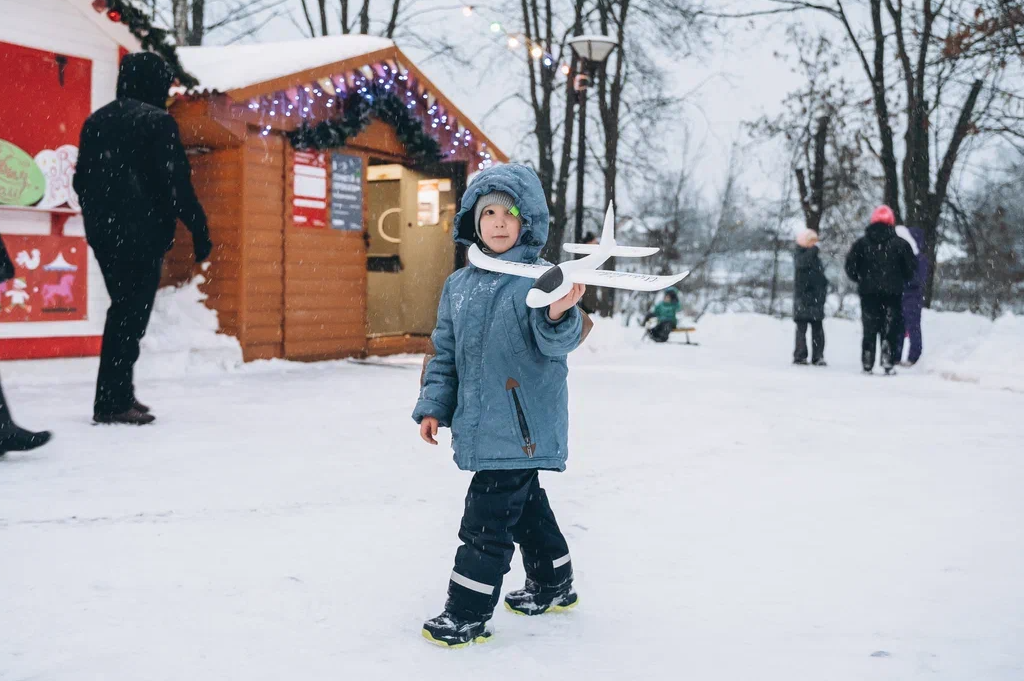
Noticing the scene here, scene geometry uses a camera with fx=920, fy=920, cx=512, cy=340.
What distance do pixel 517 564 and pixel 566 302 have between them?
1328mm

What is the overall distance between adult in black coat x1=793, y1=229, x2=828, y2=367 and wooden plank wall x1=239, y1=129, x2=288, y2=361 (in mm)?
6157

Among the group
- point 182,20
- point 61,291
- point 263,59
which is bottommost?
point 61,291

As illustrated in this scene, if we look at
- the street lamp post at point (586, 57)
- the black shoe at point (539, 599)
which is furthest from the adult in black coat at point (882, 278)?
the black shoe at point (539, 599)

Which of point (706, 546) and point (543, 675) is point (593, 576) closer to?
point (706, 546)

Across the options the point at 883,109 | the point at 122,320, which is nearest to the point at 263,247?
the point at 122,320

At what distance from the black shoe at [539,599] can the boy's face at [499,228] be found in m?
1.00

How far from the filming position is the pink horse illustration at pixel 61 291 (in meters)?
8.11

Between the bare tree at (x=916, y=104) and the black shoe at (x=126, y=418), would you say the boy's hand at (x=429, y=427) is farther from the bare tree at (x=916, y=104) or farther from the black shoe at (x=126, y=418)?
the bare tree at (x=916, y=104)

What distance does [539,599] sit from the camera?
8.84 ft

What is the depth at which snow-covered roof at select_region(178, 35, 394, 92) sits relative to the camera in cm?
883

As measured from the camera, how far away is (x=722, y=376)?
10.0 metres

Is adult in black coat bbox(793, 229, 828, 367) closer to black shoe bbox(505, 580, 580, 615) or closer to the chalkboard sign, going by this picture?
the chalkboard sign

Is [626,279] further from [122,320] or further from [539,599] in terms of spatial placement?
[122,320]

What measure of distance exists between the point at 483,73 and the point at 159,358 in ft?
52.7
